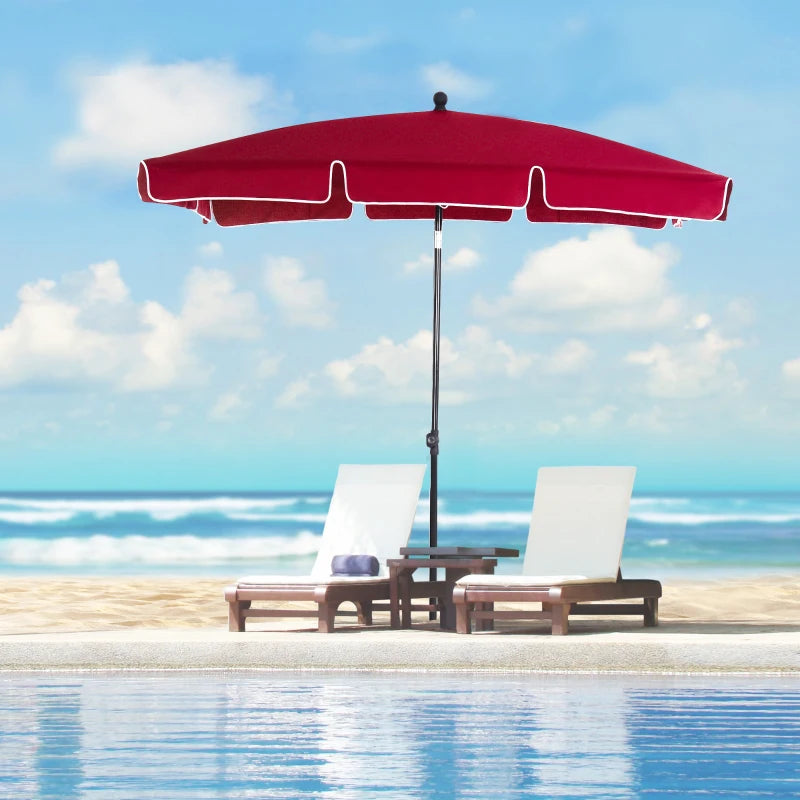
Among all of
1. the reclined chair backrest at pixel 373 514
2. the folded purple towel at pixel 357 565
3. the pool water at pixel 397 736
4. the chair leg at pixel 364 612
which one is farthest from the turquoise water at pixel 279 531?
the pool water at pixel 397 736

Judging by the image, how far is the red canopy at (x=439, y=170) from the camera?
701 centimetres

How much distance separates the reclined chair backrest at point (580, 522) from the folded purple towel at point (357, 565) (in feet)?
2.59

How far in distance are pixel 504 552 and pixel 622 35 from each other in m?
24.9

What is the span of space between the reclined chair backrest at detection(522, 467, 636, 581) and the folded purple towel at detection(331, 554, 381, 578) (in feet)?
2.59

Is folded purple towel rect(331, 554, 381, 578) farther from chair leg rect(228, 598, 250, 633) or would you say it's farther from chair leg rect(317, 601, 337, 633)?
chair leg rect(228, 598, 250, 633)

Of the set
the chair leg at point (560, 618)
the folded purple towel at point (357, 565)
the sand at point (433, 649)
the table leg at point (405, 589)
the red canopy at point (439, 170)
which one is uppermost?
the red canopy at point (439, 170)

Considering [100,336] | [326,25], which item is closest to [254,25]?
[326,25]

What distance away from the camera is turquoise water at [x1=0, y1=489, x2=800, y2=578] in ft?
88.1

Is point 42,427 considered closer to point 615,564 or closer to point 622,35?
point 622,35

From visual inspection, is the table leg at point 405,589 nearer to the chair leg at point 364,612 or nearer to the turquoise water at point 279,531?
the chair leg at point 364,612

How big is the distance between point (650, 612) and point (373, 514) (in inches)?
62.7

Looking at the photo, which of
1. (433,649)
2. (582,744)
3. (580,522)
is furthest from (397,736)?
(580,522)

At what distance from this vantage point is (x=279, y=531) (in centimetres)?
3347

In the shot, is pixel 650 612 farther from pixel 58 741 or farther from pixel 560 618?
pixel 58 741
